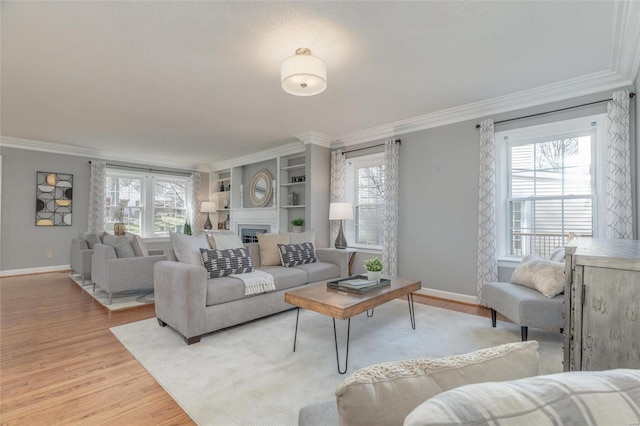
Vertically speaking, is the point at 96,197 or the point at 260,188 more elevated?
the point at 260,188

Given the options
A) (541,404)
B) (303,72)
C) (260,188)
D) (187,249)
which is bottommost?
(187,249)

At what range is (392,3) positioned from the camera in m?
2.04

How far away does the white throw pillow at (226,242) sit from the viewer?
337cm

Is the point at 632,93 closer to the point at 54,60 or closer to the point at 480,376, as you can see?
the point at 480,376

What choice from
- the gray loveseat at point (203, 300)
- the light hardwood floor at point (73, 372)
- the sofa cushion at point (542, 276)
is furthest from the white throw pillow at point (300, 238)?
the sofa cushion at point (542, 276)

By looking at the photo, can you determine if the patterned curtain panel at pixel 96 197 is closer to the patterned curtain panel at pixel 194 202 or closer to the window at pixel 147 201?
the window at pixel 147 201

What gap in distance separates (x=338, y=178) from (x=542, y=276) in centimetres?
337

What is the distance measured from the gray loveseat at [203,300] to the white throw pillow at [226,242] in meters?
0.44

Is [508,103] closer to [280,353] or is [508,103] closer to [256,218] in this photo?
[280,353]

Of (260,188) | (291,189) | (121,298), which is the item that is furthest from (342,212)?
(121,298)

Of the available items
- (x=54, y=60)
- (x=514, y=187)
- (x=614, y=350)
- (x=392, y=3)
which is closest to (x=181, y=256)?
(x=54, y=60)

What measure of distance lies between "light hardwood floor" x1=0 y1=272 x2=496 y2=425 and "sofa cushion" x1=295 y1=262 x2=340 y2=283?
1611 mm

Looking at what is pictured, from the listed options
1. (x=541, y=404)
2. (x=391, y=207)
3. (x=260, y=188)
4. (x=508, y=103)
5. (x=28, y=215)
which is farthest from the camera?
(x=260, y=188)

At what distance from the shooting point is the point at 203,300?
2662mm
